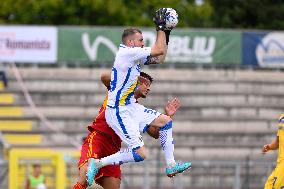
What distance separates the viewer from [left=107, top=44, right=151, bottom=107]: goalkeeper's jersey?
11.4 metres

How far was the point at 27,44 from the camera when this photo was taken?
94.6 feet

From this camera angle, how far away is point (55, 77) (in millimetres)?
29344

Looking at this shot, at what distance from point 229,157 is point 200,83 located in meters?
3.05

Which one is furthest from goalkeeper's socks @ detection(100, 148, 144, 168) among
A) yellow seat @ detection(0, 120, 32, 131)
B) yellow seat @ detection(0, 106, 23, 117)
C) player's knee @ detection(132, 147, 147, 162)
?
yellow seat @ detection(0, 106, 23, 117)

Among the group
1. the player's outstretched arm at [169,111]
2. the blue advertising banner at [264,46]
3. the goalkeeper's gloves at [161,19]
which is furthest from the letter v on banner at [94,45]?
the goalkeeper's gloves at [161,19]

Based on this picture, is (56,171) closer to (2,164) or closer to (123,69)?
(2,164)

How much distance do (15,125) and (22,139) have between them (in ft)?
2.38

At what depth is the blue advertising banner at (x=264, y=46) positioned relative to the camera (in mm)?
30188

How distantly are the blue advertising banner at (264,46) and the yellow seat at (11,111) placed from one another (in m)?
6.83

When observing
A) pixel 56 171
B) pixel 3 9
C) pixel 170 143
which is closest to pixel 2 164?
pixel 56 171

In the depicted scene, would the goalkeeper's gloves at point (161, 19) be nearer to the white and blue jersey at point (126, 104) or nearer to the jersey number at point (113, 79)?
the white and blue jersey at point (126, 104)

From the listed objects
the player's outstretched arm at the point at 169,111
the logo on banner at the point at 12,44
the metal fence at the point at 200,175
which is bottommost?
the metal fence at the point at 200,175

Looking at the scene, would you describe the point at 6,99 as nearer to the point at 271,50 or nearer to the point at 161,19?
the point at 271,50

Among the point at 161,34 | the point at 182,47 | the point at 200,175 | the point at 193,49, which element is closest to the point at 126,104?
the point at 161,34
